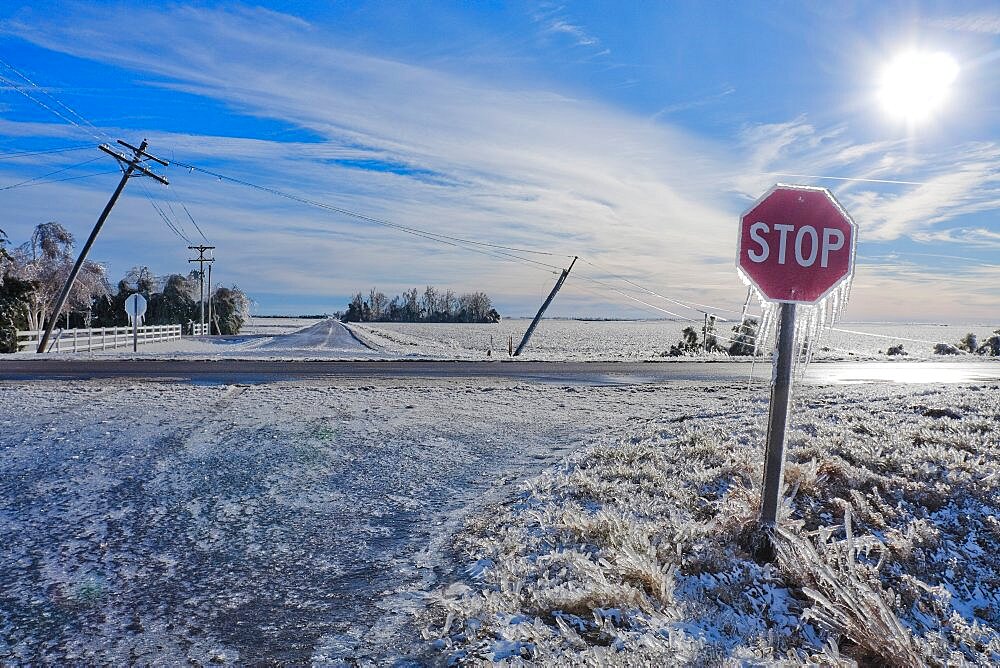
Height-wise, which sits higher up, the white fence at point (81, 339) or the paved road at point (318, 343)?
the paved road at point (318, 343)

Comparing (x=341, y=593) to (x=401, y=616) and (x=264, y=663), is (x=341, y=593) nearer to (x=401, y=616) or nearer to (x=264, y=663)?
(x=401, y=616)

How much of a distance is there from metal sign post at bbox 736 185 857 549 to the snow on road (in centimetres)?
280

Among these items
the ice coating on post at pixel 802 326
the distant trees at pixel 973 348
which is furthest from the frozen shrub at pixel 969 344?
the ice coating on post at pixel 802 326

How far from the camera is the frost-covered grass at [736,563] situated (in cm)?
301

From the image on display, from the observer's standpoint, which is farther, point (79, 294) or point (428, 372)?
point (79, 294)

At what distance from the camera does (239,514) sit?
16.2ft

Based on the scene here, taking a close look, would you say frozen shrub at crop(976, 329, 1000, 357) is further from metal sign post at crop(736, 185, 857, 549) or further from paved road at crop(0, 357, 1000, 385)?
metal sign post at crop(736, 185, 857, 549)

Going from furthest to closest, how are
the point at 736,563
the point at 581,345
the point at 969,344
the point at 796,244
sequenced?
the point at 581,345, the point at 969,344, the point at 736,563, the point at 796,244

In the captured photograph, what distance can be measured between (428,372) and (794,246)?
1397 cm

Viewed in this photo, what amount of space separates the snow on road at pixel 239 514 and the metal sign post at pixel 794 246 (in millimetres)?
2800

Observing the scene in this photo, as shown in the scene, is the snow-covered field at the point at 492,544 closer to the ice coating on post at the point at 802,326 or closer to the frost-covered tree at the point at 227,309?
the ice coating on post at the point at 802,326

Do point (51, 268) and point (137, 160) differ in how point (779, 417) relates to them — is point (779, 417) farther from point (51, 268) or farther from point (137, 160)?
point (51, 268)

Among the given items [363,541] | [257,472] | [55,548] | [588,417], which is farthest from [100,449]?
[588,417]

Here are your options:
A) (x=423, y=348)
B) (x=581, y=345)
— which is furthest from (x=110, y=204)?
(x=581, y=345)
